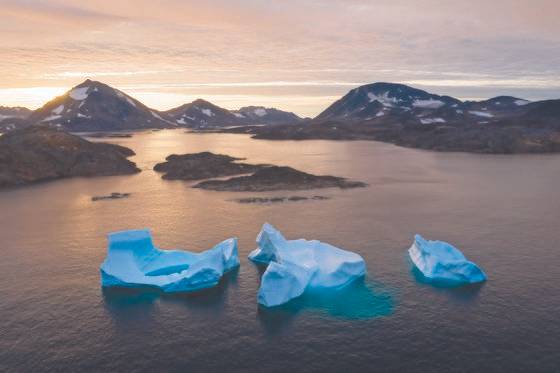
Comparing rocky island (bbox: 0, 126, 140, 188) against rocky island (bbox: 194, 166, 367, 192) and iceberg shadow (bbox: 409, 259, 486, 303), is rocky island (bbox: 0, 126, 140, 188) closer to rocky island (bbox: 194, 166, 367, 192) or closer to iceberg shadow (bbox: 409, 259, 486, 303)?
rocky island (bbox: 194, 166, 367, 192)

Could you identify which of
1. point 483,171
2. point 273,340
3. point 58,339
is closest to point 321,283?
point 273,340

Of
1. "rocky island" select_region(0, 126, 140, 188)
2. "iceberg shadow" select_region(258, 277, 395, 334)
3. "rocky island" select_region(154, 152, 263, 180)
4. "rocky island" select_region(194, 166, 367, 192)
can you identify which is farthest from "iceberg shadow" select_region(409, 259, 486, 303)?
"rocky island" select_region(0, 126, 140, 188)

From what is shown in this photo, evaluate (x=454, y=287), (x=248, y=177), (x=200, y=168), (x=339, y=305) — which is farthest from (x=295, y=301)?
(x=200, y=168)

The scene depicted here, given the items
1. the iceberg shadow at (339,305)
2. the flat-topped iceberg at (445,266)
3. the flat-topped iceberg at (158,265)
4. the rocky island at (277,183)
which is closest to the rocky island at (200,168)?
the rocky island at (277,183)

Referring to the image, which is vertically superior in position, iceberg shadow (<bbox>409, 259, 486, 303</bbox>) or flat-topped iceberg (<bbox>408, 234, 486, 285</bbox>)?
flat-topped iceberg (<bbox>408, 234, 486, 285</bbox>)

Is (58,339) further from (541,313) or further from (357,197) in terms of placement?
(357,197)

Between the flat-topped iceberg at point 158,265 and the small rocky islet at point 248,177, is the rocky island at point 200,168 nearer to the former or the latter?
the small rocky islet at point 248,177
